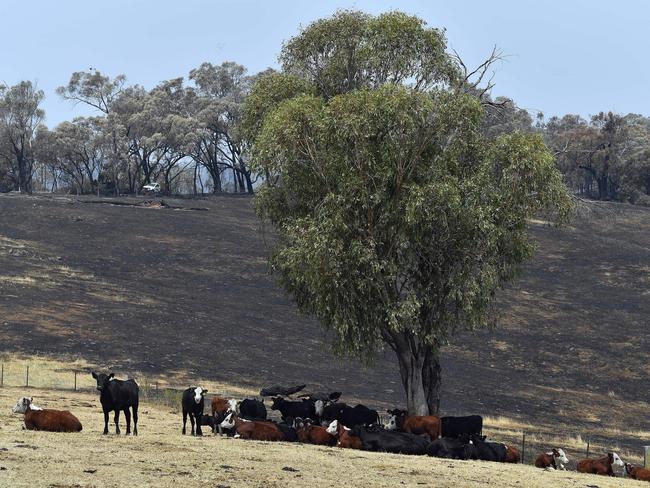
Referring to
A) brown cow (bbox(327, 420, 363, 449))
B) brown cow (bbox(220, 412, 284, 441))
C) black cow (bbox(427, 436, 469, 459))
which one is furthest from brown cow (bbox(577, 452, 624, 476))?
brown cow (bbox(220, 412, 284, 441))

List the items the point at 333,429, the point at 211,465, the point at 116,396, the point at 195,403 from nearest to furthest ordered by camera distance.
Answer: the point at 211,465 → the point at 116,396 → the point at 195,403 → the point at 333,429

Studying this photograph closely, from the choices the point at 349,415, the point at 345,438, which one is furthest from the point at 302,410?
the point at 345,438

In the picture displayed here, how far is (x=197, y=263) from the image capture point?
92.5m

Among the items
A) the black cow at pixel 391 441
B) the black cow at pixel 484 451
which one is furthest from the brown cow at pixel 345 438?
the black cow at pixel 484 451

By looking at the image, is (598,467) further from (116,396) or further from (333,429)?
(116,396)

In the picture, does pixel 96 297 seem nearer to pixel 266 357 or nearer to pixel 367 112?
pixel 266 357

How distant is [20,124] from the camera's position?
143875mm

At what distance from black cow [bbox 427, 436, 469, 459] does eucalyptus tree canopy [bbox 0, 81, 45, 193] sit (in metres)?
119

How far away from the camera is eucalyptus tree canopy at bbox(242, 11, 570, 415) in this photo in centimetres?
3509

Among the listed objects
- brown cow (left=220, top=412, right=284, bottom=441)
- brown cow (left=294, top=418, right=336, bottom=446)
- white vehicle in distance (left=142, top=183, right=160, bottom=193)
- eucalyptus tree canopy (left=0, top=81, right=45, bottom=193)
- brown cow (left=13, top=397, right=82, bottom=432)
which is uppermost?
eucalyptus tree canopy (left=0, top=81, right=45, bottom=193)

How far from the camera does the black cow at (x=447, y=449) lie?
30.4 meters

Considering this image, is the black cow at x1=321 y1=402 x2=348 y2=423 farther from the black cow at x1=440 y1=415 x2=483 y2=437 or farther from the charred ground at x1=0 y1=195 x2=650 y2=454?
the charred ground at x1=0 y1=195 x2=650 y2=454

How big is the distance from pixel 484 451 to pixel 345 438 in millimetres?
4352

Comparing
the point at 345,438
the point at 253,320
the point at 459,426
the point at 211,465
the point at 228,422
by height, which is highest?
the point at 211,465
